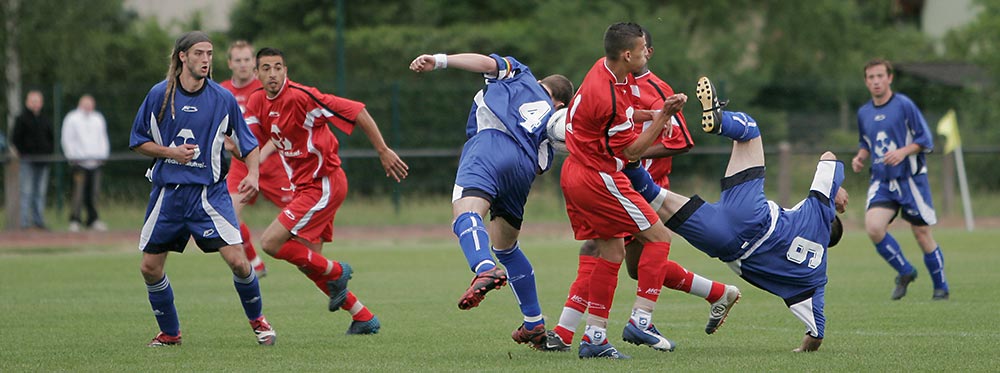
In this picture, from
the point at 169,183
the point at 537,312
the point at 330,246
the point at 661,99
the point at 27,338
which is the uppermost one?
the point at 661,99

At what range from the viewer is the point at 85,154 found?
19594mm

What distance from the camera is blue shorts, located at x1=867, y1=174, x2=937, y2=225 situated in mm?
10883

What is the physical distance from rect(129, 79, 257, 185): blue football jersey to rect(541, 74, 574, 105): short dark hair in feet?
6.60

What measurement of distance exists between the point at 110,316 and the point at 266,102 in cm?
198

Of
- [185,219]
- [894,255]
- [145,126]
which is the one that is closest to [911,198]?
[894,255]

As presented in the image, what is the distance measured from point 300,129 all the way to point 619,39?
326cm

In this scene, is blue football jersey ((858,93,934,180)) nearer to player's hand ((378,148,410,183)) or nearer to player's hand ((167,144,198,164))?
player's hand ((378,148,410,183))

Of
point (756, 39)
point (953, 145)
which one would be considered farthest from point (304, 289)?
point (756, 39)

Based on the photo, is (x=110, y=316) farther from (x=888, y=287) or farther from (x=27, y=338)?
(x=888, y=287)

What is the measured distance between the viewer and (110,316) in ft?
31.5

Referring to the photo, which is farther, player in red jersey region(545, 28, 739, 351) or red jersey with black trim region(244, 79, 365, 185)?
red jersey with black trim region(244, 79, 365, 185)

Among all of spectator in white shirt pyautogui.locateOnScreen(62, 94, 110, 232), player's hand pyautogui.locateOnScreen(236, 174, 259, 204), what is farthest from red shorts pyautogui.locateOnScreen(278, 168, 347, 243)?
spectator in white shirt pyautogui.locateOnScreen(62, 94, 110, 232)

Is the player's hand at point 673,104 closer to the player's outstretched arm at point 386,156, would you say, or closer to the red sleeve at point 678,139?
the red sleeve at point 678,139

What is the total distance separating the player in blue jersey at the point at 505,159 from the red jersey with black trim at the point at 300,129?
180 centimetres
